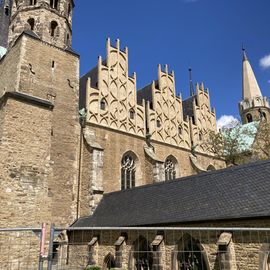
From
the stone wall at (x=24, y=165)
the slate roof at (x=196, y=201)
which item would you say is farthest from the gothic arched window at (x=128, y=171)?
the stone wall at (x=24, y=165)

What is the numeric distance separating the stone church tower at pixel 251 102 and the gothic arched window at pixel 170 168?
2915 centimetres

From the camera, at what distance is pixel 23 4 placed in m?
20.0

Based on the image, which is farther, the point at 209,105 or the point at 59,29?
the point at 209,105

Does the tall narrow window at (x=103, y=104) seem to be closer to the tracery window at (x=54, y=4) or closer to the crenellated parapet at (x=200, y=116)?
the tracery window at (x=54, y=4)

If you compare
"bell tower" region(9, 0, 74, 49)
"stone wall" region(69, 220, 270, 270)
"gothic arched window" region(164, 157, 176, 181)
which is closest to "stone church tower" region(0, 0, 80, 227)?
"bell tower" region(9, 0, 74, 49)

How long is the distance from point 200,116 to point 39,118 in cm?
1739

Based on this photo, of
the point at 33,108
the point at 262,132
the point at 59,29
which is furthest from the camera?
the point at 262,132

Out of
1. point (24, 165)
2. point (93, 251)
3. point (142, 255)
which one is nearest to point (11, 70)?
point (24, 165)

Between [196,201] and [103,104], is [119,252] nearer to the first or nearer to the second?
[196,201]

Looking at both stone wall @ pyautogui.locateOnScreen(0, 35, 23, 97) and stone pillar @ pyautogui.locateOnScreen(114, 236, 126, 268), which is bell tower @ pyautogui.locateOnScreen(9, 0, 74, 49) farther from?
stone pillar @ pyautogui.locateOnScreen(114, 236, 126, 268)

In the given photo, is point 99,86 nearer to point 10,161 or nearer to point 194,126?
point 10,161

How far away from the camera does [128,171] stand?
20422 mm

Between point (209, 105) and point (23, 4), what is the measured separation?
19.7 meters

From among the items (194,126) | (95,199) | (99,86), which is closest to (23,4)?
(99,86)
